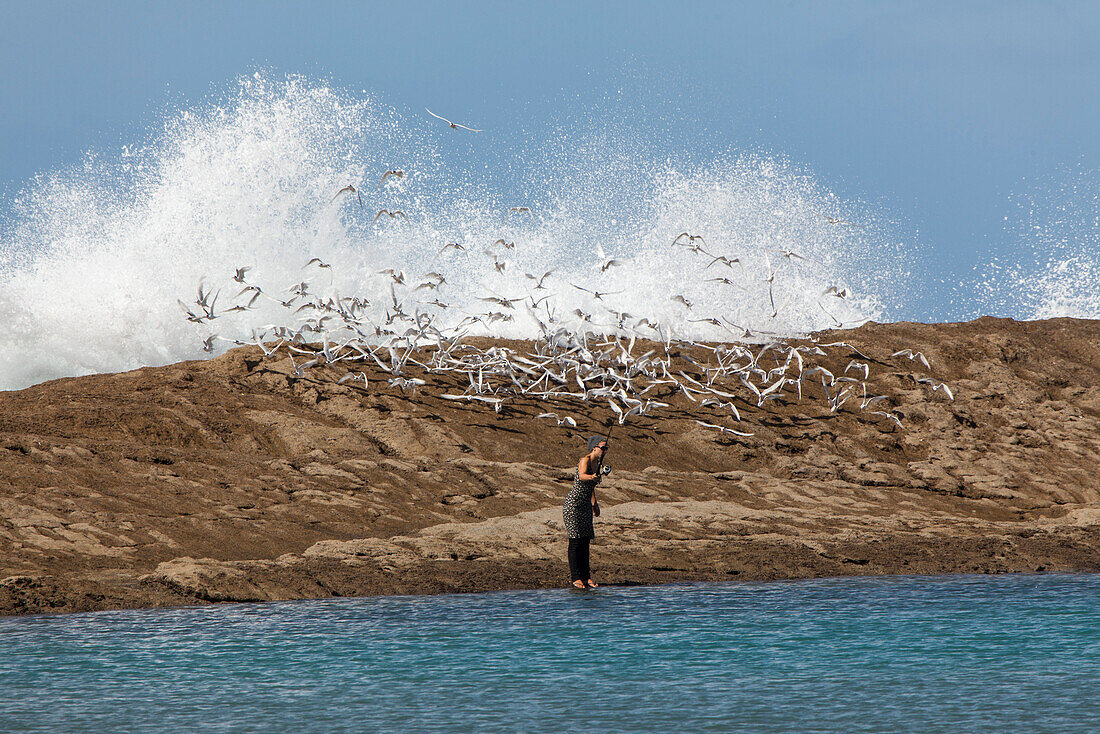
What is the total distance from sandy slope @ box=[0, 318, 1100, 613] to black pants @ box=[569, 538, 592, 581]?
38 cm

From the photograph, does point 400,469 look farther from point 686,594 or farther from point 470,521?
point 686,594

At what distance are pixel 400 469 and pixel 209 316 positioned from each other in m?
5.43

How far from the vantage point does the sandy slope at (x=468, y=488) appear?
10484mm

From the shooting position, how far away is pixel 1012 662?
7.26 meters

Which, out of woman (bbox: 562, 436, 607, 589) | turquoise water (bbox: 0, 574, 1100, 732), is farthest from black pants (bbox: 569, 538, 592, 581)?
turquoise water (bbox: 0, 574, 1100, 732)

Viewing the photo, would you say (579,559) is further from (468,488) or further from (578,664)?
(468,488)

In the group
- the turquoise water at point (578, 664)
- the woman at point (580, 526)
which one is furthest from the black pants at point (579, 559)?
the turquoise water at point (578, 664)

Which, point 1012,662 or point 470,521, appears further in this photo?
point 470,521

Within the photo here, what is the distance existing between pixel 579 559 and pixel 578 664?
2.97 m

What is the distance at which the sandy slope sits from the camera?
10.5 metres

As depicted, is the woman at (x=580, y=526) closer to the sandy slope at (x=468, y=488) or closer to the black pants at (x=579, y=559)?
the black pants at (x=579, y=559)

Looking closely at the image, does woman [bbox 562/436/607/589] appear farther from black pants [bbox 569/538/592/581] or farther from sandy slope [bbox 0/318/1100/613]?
sandy slope [bbox 0/318/1100/613]

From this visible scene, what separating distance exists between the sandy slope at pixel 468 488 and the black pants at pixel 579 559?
385 millimetres

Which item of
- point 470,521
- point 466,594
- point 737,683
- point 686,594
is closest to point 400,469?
point 470,521
